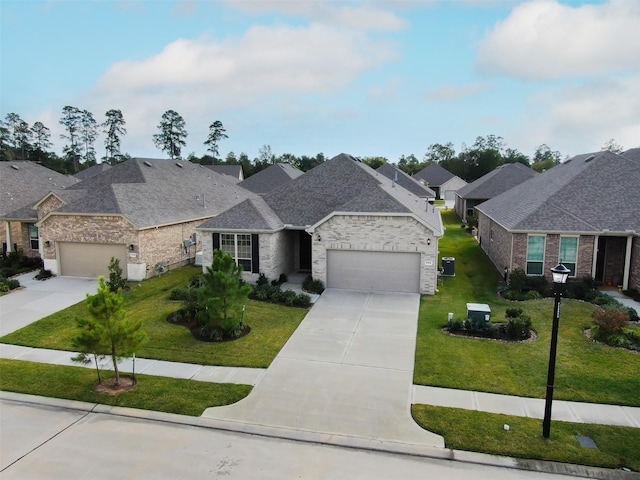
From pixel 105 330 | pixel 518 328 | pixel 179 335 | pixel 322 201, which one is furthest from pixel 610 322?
pixel 105 330

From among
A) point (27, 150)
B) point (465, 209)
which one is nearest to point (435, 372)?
point (465, 209)

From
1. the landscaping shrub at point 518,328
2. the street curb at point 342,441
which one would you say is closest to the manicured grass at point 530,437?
the street curb at point 342,441

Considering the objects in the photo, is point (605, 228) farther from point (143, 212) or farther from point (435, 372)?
point (143, 212)

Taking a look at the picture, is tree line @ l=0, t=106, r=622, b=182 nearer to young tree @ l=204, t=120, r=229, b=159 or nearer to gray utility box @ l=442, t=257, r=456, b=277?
young tree @ l=204, t=120, r=229, b=159

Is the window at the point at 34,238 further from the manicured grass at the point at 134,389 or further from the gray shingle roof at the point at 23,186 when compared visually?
the manicured grass at the point at 134,389

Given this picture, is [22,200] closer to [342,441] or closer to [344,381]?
[344,381]

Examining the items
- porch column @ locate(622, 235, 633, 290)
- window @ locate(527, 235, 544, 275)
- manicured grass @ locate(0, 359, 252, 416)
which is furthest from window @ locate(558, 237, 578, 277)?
manicured grass @ locate(0, 359, 252, 416)
